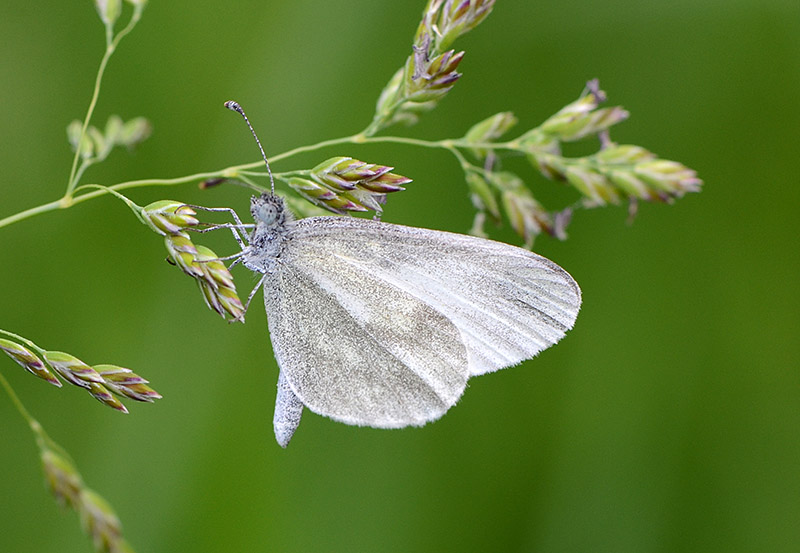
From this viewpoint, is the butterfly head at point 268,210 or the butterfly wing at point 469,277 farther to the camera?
the butterfly head at point 268,210

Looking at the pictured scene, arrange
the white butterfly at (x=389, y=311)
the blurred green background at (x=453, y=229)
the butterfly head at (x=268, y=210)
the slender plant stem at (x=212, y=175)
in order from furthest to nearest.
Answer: the blurred green background at (x=453, y=229)
the butterfly head at (x=268, y=210)
the white butterfly at (x=389, y=311)
the slender plant stem at (x=212, y=175)

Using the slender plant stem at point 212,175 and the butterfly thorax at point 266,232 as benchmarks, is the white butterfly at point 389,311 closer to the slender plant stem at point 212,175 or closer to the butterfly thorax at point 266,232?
the butterfly thorax at point 266,232

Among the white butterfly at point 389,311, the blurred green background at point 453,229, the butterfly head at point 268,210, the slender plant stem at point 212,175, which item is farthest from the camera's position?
the blurred green background at point 453,229

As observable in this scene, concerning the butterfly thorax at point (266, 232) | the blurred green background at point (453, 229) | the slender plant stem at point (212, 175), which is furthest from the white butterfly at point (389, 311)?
the blurred green background at point (453, 229)

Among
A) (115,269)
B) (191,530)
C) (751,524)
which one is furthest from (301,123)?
(751,524)

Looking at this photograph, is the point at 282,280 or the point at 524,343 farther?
the point at 282,280

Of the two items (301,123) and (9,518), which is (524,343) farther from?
(9,518)

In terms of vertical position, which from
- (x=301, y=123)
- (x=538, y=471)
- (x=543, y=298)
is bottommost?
(x=538, y=471)
